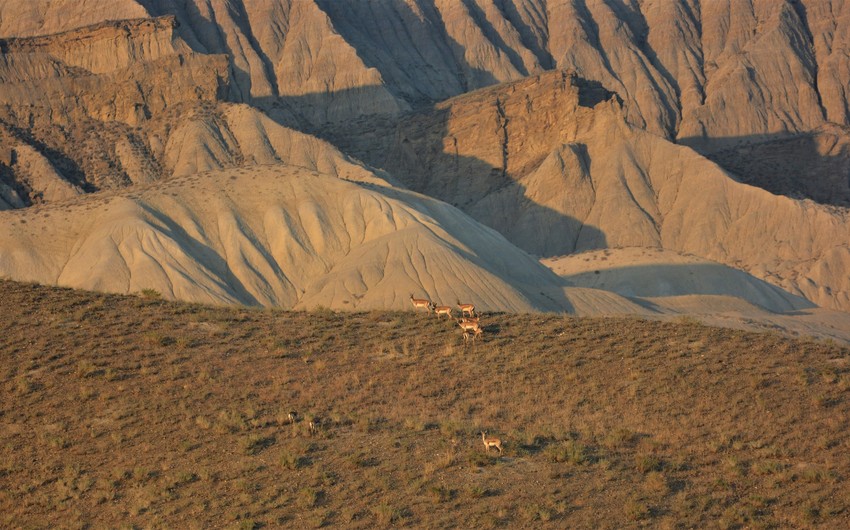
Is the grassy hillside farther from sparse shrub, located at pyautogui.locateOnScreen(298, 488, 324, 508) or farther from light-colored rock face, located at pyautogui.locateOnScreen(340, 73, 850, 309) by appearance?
light-colored rock face, located at pyautogui.locateOnScreen(340, 73, 850, 309)

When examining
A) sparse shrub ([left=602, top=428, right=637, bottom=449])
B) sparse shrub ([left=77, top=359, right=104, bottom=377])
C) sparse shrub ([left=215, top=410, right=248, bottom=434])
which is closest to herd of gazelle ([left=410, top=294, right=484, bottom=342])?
sparse shrub ([left=602, top=428, right=637, bottom=449])

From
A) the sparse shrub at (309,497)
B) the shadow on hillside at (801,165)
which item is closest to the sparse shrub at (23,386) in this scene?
the sparse shrub at (309,497)

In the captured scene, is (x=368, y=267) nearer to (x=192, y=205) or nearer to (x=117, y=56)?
(x=192, y=205)

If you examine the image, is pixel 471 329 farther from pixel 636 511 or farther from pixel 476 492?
pixel 636 511

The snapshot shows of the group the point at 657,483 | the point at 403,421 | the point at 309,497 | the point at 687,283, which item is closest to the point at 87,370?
the point at 403,421

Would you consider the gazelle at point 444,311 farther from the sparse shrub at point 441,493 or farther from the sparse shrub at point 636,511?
the sparse shrub at point 636,511

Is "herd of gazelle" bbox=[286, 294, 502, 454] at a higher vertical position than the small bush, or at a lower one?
higher

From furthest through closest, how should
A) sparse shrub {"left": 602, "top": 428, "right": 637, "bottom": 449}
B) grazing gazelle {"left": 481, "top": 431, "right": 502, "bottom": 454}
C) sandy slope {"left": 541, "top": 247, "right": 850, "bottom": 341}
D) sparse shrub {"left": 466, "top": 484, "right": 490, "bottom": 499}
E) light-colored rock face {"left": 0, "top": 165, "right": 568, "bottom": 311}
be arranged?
sandy slope {"left": 541, "top": 247, "right": 850, "bottom": 341} → light-colored rock face {"left": 0, "top": 165, "right": 568, "bottom": 311} → sparse shrub {"left": 602, "top": 428, "right": 637, "bottom": 449} → grazing gazelle {"left": 481, "top": 431, "right": 502, "bottom": 454} → sparse shrub {"left": 466, "top": 484, "right": 490, "bottom": 499}
